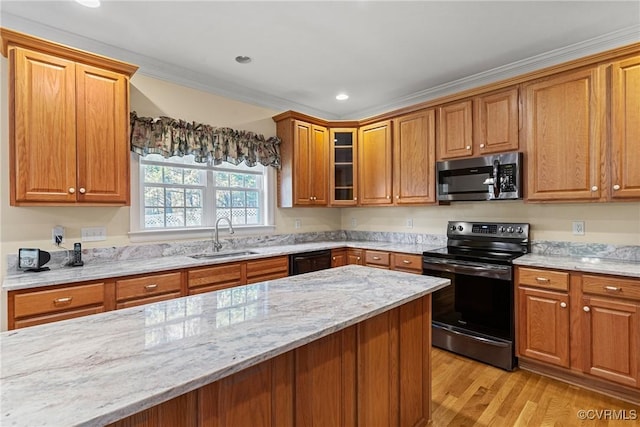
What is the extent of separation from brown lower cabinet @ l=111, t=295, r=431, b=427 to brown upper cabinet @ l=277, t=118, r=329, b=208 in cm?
238

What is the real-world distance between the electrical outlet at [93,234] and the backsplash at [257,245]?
9cm

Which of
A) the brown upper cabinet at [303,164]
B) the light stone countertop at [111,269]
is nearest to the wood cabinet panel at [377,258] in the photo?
the light stone countertop at [111,269]

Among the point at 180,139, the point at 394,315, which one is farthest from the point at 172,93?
the point at 394,315

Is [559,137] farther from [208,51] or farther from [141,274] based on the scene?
[141,274]

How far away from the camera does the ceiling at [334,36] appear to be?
2252 millimetres

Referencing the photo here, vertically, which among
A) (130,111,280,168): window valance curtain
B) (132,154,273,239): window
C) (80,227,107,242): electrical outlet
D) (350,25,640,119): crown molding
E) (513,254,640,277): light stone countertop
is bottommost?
(513,254,640,277): light stone countertop

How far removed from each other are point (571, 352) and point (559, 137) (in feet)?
5.59

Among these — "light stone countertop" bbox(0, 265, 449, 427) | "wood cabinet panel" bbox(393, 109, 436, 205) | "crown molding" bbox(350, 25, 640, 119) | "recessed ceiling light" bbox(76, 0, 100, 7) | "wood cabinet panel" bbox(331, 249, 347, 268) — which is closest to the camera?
"light stone countertop" bbox(0, 265, 449, 427)

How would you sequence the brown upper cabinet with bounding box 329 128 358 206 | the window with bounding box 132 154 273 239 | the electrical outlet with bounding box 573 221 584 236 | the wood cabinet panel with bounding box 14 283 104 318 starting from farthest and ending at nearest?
the brown upper cabinet with bounding box 329 128 358 206
the window with bounding box 132 154 273 239
the electrical outlet with bounding box 573 221 584 236
the wood cabinet panel with bounding box 14 283 104 318

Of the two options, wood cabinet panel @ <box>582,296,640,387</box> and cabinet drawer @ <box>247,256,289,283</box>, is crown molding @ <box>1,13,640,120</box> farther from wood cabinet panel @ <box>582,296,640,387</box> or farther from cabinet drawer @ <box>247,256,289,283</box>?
wood cabinet panel @ <box>582,296,640,387</box>

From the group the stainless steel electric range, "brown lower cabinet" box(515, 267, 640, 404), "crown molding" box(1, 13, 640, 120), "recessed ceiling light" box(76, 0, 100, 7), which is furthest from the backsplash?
"recessed ceiling light" box(76, 0, 100, 7)

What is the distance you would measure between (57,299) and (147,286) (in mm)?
539

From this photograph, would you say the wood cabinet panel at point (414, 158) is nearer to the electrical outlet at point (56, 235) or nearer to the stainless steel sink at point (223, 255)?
the stainless steel sink at point (223, 255)

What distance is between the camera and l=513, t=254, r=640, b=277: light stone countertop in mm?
2240
